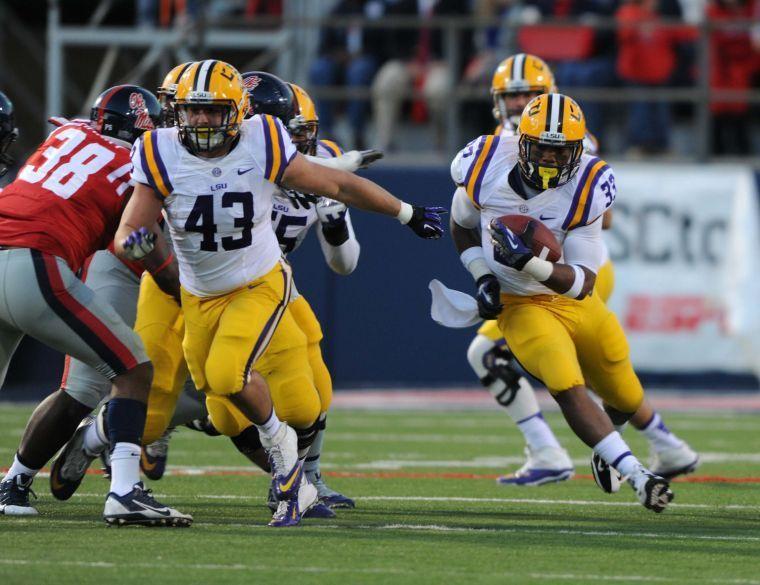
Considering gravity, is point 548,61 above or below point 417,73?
above

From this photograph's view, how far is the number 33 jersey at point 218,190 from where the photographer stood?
530cm

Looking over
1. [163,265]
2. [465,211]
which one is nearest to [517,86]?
[465,211]

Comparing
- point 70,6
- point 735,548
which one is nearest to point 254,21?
point 70,6

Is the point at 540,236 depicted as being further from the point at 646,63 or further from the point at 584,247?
the point at 646,63

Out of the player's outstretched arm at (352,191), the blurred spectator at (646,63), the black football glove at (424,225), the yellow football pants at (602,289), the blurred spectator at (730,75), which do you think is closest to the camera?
the player's outstretched arm at (352,191)

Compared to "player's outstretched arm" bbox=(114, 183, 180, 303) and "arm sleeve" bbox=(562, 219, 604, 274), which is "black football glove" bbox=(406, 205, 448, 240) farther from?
"player's outstretched arm" bbox=(114, 183, 180, 303)

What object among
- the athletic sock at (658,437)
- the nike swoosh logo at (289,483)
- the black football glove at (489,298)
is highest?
the black football glove at (489,298)

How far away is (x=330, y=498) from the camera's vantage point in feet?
19.7

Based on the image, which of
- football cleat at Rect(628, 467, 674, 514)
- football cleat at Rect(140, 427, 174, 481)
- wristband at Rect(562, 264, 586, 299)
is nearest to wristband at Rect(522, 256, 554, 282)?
wristband at Rect(562, 264, 586, 299)

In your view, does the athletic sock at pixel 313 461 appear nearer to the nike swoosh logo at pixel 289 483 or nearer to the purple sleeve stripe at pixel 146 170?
the nike swoosh logo at pixel 289 483

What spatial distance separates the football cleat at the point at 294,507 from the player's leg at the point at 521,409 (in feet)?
5.35

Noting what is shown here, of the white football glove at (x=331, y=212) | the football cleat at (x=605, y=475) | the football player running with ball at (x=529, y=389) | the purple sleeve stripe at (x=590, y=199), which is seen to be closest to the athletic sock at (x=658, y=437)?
the football player running with ball at (x=529, y=389)

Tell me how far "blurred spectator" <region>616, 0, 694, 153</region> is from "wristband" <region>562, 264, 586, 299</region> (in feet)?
20.0

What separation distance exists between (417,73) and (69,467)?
7040 mm
